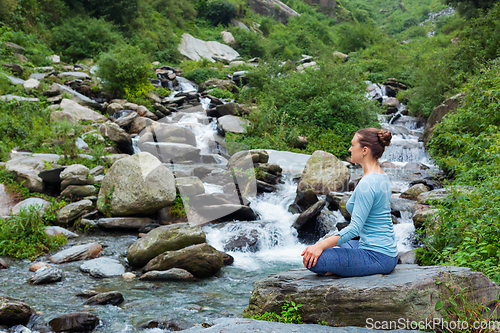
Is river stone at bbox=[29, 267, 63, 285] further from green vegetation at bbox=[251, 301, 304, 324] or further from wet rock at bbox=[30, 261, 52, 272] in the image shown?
green vegetation at bbox=[251, 301, 304, 324]

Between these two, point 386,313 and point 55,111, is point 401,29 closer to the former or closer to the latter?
point 55,111

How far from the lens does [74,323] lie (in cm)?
425

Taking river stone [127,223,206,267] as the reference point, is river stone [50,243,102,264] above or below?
below

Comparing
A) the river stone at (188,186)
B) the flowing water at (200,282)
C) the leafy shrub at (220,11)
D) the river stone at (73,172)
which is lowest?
the flowing water at (200,282)

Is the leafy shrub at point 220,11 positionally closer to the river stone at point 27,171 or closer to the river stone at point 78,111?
the river stone at point 78,111

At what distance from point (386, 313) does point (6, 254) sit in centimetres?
728

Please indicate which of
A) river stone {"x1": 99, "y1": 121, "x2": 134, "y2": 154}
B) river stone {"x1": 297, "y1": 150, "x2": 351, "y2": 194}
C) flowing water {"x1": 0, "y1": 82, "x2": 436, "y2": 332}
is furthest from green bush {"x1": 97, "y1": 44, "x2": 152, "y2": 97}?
river stone {"x1": 297, "y1": 150, "x2": 351, "y2": 194}

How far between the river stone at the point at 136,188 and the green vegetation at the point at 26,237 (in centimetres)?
146

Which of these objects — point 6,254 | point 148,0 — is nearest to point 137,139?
point 6,254

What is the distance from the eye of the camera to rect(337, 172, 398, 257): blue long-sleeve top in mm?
2900

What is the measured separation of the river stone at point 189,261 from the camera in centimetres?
634

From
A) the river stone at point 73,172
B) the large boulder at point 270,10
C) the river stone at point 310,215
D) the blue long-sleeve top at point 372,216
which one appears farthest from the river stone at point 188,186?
the large boulder at point 270,10

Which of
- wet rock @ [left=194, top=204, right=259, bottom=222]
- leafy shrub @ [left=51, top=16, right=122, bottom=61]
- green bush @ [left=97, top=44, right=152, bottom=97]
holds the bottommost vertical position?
wet rock @ [left=194, top=204, right=259, bottom=222]

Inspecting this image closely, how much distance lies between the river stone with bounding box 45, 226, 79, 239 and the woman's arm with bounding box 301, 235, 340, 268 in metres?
6.64
